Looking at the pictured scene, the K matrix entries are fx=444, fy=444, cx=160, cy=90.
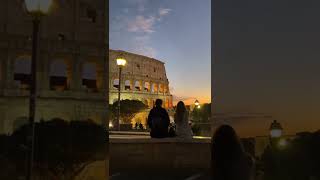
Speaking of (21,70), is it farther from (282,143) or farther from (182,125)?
(182,125)

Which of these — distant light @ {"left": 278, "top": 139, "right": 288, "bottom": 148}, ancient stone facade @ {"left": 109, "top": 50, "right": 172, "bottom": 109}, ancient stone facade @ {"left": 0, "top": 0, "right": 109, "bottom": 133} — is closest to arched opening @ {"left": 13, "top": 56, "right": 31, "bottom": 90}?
ancient stone facade @ {"left": 0, "top": 0, "right": 109, "bottom": 133}

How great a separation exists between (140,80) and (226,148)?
10240cm

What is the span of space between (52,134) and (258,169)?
424cm

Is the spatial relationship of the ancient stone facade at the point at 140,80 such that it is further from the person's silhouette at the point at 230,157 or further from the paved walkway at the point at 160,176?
the person's silhouette at the point at 230,157

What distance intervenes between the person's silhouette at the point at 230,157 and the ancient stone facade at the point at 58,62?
427cm

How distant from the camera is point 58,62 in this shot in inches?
380

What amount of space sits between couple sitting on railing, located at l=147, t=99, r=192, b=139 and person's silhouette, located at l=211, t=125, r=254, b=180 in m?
7.71

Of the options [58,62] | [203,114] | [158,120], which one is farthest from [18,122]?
[203,114]

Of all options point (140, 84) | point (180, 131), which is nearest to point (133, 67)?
point (140, 84)

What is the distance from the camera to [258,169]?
9.05 metres

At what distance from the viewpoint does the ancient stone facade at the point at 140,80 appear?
102825 mm

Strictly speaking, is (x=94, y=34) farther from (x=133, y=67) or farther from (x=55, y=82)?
(x=133, y=67)

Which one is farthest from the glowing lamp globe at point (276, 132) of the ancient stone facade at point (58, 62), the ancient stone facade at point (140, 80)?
the ancient stone facade at point (140, 80)

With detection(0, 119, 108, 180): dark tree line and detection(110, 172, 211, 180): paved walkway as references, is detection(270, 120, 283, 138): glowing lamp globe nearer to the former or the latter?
detection(0, 119, 108, 180): dark tree line
